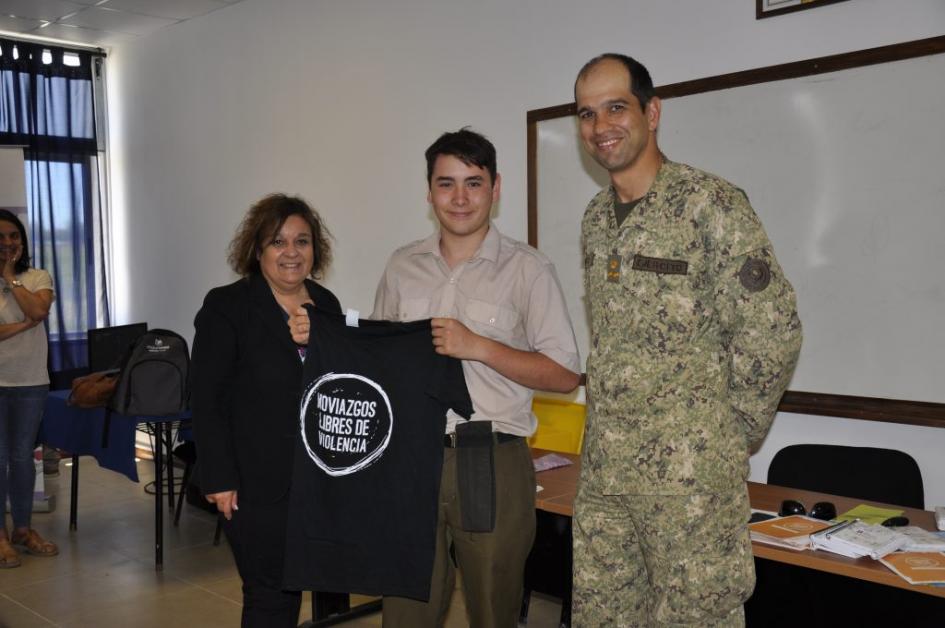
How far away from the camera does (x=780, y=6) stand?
11.7 feet

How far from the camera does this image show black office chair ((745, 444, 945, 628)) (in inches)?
105

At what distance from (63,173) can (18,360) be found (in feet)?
11.0

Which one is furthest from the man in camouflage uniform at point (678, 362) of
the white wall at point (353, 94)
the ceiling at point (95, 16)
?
the ceiling at point (95, 16)

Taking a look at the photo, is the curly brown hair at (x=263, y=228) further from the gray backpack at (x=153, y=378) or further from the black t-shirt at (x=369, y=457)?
the gray backpack at (x=153, y=378)

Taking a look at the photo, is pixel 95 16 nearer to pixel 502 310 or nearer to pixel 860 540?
pixel 502 310

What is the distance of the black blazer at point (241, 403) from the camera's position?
2.34 m

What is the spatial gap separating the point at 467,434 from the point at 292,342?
0.56m

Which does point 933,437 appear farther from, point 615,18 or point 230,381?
point 230,381

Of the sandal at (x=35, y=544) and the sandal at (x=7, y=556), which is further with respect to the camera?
the sandal at (x=35, y=544)

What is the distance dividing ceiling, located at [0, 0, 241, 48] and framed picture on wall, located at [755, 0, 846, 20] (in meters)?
3.96

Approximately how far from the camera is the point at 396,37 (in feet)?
17.2

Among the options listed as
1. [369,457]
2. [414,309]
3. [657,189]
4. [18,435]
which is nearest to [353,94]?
[18,435]

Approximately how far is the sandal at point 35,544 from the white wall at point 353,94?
85.3 inches

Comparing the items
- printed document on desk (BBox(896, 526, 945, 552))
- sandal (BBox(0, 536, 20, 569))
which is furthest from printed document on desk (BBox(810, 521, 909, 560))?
sandal (BBox(0, 536, 20, 569))
